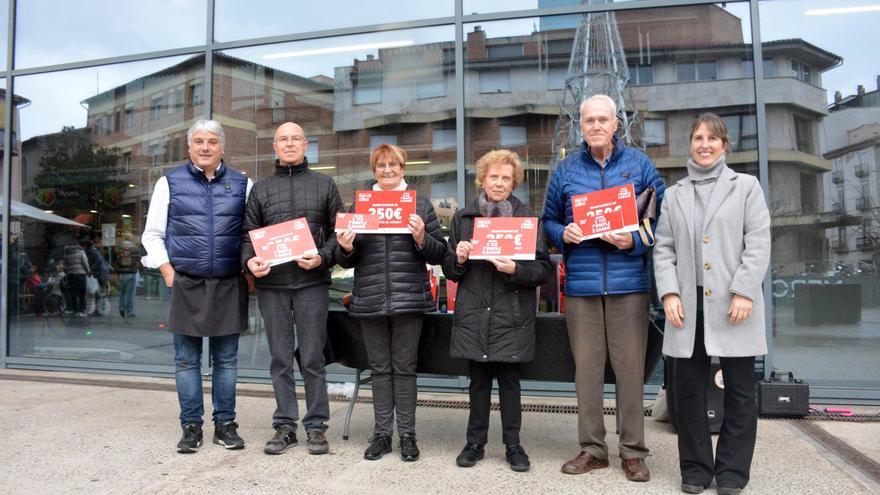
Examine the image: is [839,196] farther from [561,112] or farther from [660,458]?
[660,458]

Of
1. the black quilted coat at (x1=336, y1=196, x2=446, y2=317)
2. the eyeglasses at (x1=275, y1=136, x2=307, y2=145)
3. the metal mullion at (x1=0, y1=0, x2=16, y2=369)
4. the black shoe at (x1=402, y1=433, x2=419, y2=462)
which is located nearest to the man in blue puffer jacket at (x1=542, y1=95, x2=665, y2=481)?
the black quilted coat at (x1=336, y1=196, x2=446, y2=317)

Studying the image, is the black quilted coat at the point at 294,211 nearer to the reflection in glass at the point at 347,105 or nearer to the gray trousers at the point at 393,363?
the gray trousers at the point at 393,363

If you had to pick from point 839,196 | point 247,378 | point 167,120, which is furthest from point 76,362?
point 839,196

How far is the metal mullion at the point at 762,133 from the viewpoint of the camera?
5.32 m

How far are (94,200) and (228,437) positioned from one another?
4.31 metres

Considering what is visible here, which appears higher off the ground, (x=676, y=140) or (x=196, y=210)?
(x=676, y=140)

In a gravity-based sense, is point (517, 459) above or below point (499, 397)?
below

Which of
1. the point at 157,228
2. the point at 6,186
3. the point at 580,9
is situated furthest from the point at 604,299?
the point at 6,186

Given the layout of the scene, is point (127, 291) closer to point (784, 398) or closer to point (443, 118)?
point (443, 118)

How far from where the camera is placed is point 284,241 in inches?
147

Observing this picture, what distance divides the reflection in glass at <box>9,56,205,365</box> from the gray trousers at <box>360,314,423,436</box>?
12.3ft

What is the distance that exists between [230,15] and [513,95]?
9.77 feet

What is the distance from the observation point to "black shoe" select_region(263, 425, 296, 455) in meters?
3.88

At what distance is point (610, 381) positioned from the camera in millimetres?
3803
